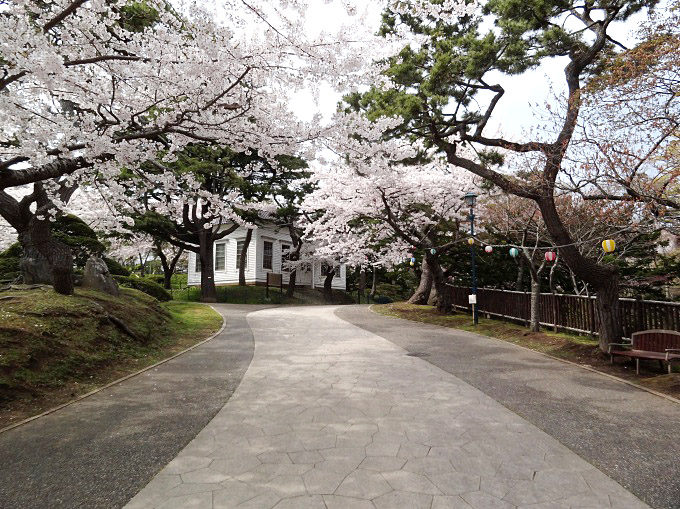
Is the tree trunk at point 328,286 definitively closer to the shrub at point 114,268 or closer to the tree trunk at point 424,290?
the tree trunk at point 424,290

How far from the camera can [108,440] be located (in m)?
4.75

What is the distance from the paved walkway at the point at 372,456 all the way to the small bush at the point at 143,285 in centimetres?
1345

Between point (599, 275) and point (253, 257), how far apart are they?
81.9 ft

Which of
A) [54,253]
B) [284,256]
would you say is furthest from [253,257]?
[54,253]

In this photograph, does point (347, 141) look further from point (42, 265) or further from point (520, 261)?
point (520, 261)

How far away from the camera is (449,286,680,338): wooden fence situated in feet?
31.4

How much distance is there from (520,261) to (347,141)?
37.8ft

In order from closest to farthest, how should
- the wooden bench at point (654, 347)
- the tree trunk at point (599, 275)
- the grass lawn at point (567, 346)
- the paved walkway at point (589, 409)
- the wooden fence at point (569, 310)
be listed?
the paved walkway at point (589, 409)
the grass lawn at point (567, 346)
the wooden bench at point (654, 347)
the tree trunk at point (599, 275)
the wooden fence at point (569, 310)

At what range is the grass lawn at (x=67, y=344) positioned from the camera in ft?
20.5

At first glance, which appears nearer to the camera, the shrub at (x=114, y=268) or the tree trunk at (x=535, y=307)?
the tree trunk at (x=535, y=307)

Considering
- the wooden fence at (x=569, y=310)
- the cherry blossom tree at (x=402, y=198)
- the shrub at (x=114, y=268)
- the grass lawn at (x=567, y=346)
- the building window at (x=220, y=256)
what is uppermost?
the cherry blossom tree at (x=402, y=198)

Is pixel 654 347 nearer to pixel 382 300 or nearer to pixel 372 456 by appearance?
pixel 372 456

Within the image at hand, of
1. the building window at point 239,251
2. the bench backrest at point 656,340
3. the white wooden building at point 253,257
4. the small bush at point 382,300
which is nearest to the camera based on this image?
the bench backrest at point 656,340

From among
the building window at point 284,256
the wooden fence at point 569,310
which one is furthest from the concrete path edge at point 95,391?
the building window at point 284,256
